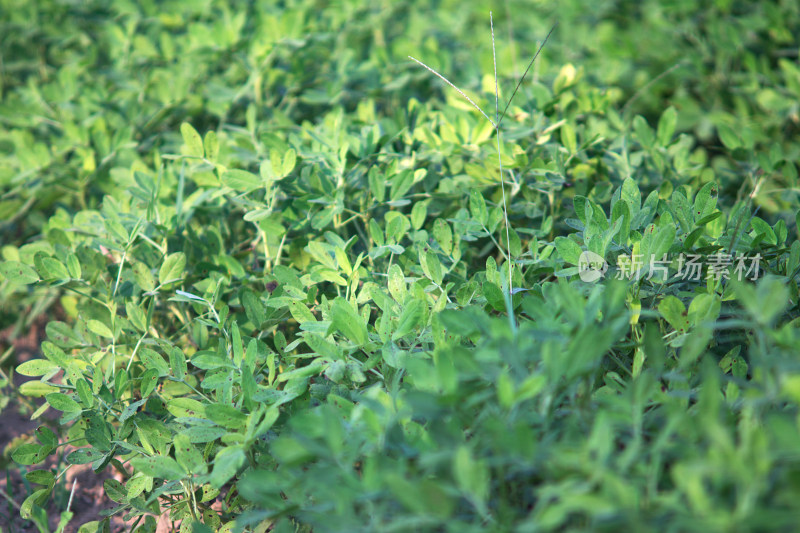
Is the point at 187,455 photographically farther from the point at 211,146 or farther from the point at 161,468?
the point at 211,146

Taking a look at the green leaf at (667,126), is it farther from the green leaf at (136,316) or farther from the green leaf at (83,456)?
the green leaf at (83,456)

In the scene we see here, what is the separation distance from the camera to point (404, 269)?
1.68 meters

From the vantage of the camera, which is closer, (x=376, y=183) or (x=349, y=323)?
(x=349, y=323)

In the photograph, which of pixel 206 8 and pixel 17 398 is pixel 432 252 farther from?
pixel 206 8

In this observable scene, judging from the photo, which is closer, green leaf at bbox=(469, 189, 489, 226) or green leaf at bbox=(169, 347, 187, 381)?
green leaf at bbox=(169, 347, 187, 381)

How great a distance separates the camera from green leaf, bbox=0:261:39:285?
170 centimetres

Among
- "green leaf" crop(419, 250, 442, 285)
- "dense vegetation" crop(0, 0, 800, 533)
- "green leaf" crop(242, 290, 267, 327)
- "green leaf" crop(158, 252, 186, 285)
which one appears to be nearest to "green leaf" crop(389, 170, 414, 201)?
"dense vegetation" crop(0, 0, 800, 533)

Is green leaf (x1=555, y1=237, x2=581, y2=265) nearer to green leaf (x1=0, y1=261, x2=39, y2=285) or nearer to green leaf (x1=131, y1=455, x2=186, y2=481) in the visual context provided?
green leaf (x1=131, y1=455, x2=186, y2=481)

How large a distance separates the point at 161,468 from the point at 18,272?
79 centimetres

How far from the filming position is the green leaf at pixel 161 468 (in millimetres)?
1303

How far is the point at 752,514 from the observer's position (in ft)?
2.58

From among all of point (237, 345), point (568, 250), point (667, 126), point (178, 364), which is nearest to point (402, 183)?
point (568, 250)

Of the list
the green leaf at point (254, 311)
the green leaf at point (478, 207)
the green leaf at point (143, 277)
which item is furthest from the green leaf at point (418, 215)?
the green leaf at point (143, 277)

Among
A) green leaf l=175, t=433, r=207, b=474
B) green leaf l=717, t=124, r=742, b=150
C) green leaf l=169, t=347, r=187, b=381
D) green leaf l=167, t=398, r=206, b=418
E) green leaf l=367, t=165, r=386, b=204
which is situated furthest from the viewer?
green leaf l=717, t=124, r=742, b=150
